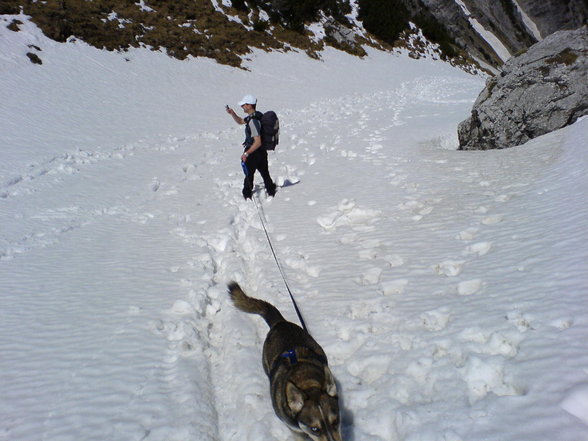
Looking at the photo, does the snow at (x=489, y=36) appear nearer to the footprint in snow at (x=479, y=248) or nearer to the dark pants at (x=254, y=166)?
the dark pants at (x=254, y=166)

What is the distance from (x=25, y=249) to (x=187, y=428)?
412 centimetres

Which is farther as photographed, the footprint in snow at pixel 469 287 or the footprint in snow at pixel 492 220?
the footprint in snow at pixel 492 220

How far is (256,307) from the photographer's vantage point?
3627 millimetres

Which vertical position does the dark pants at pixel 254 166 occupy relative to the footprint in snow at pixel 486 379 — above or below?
below

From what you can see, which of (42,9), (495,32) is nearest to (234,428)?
(42,9)

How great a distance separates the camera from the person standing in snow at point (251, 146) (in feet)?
21.0

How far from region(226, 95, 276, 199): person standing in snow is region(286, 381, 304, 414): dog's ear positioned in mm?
4889

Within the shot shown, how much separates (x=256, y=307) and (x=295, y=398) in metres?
1.41

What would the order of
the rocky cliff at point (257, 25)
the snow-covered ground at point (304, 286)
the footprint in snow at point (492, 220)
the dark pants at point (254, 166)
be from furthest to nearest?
the rocky cliff at point (257, 25) < the dark pants at point (254, 166) < the footprint in snow at point (492, 220) < the snow-covered ground at point (304, 286)

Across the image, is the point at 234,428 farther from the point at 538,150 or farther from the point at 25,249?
the point at 538,150

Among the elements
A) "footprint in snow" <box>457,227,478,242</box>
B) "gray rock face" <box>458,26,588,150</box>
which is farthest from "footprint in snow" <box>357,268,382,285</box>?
"gray rock face" <box>458,26,588,150</box>

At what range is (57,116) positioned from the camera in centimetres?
1196

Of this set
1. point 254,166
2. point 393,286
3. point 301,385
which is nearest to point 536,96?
point 254,166

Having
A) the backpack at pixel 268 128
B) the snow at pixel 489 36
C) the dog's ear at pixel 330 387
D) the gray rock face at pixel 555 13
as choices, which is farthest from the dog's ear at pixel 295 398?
the gray rock face at pixel 555 13
